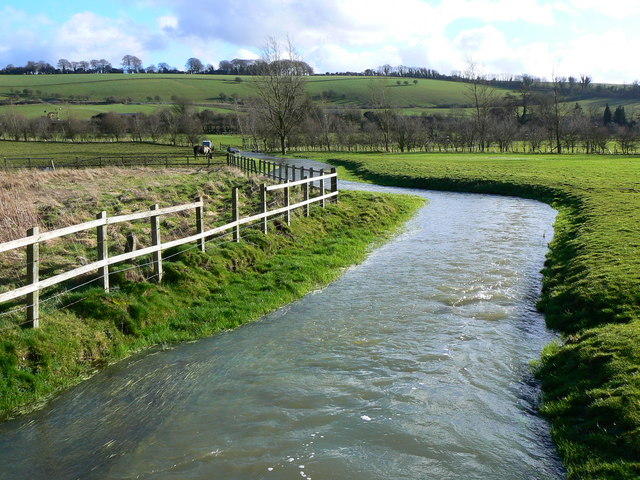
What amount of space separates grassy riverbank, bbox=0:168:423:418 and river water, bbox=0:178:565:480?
443 mm

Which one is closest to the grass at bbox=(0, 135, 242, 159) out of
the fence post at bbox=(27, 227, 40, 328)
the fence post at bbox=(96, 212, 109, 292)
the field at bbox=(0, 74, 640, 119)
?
the field at bbox=(0, 74, 640, 119)

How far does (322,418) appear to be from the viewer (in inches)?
257

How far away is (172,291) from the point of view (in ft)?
34.8

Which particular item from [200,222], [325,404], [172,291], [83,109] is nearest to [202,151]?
[200,222]

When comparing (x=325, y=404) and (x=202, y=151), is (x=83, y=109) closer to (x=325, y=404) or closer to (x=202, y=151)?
(x=202, y=151)

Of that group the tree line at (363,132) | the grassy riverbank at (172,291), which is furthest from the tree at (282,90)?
the grassy riverbank at (172,291)

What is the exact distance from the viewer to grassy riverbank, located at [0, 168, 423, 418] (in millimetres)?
7566

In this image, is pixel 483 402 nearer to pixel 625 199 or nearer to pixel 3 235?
pixel 3 235

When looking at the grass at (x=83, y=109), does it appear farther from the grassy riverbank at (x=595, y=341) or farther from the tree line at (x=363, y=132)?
the grassy riverbank at (x=595, y=341)

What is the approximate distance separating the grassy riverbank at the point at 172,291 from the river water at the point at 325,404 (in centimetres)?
44

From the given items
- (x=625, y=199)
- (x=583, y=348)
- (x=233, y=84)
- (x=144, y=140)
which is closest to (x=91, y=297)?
(x=583, y=348)

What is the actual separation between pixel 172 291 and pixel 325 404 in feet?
16.4

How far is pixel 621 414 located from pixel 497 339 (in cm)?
323

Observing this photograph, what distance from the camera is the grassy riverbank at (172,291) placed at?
7.57m
